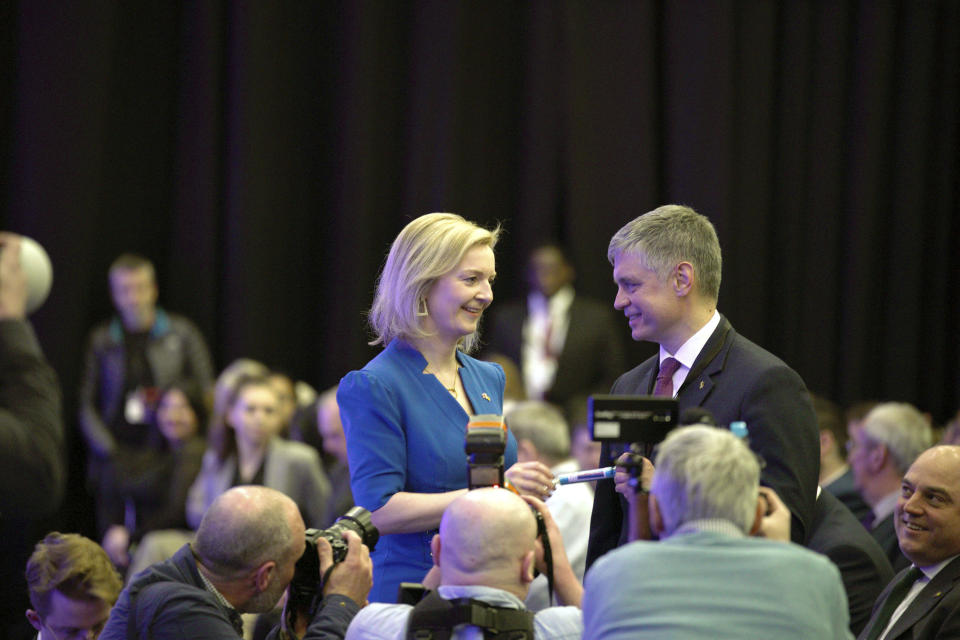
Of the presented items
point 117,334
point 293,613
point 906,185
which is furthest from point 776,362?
point 906,185

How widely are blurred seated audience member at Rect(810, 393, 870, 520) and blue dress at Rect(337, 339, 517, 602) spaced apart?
89.5 inches

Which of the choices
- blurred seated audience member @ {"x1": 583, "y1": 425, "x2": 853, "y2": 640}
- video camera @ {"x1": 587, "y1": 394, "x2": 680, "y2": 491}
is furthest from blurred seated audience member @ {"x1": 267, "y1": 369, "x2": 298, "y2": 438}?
blurred seated audience member @ {"x1": 583, "y1": 425, "x2": 853, "y2": 640}

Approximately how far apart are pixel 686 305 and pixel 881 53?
241 inches

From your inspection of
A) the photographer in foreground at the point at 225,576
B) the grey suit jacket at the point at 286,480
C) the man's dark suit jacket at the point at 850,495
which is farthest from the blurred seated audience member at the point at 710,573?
the grey suit jacket at the point at 286,480

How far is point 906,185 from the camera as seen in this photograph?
8.21 meters

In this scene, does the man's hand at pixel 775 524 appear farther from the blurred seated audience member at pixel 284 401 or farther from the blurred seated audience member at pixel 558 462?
the blurred seated audience member at pixel 284 401

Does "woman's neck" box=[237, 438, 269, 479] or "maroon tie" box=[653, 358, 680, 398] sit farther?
"woman's neck" box=[237, 438, 269, 479]

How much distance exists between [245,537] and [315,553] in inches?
6.4

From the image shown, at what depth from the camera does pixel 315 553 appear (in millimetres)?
2689

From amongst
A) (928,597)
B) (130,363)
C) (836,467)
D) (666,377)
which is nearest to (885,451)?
(836,467)

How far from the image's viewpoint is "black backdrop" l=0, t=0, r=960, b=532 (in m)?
7.18

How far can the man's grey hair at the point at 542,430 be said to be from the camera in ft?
14.9

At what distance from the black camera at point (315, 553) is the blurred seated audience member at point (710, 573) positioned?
733 millimetres

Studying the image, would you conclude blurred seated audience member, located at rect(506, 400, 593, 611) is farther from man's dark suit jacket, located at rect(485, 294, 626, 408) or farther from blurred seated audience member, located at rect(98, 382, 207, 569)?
man's dark suit jacket, located at rect(485, 294, 626, 408)
